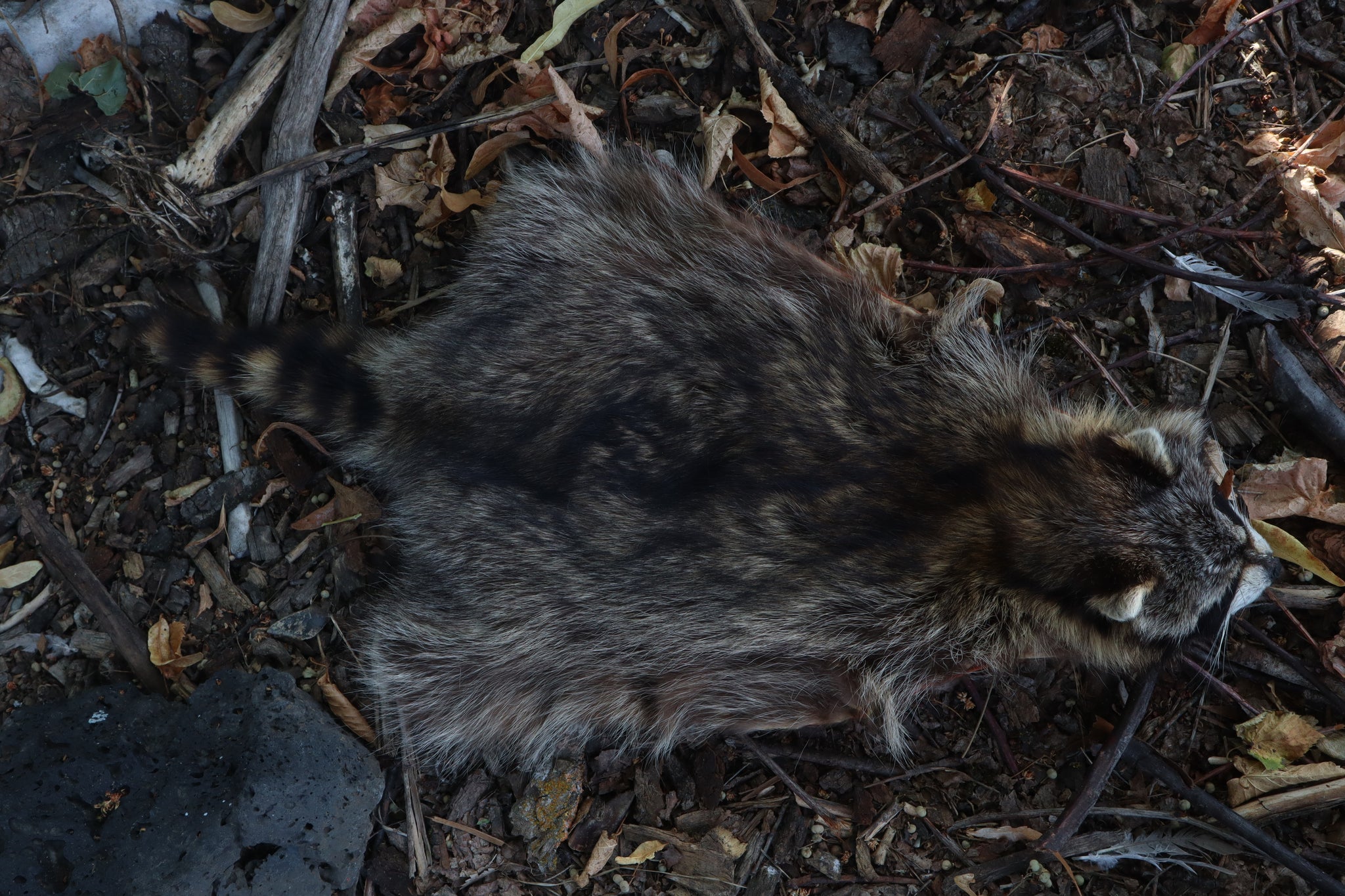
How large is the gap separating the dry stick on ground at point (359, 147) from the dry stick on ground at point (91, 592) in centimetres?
144

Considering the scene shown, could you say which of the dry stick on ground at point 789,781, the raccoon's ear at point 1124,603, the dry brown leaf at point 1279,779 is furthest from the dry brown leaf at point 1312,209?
the dry stick on ground at point 789,781

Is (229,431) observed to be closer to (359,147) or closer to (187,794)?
(359,147)

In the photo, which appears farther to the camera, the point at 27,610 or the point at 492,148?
the point at 492,148

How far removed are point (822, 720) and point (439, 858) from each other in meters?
1.61

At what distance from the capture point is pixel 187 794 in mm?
3064

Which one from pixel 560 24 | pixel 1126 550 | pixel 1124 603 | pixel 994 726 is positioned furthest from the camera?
pixel 560 24

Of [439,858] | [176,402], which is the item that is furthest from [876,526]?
[176,402]

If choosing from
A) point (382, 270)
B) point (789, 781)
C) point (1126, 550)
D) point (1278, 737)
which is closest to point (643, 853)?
point (789, 781)

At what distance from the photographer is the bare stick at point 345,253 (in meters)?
3.70

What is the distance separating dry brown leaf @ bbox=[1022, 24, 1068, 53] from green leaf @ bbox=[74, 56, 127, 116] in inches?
147

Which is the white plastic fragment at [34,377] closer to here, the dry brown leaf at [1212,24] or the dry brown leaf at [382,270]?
the dry brown leaf at [382,270]

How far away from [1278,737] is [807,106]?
3122 mm

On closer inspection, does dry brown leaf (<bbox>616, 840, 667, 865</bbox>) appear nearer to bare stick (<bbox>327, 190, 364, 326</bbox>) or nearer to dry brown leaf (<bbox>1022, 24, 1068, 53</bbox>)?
bare stick (<bbox>327, 190, 364, 326</bbox>)

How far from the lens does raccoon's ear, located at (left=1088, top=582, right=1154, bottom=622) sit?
9.70 ft
